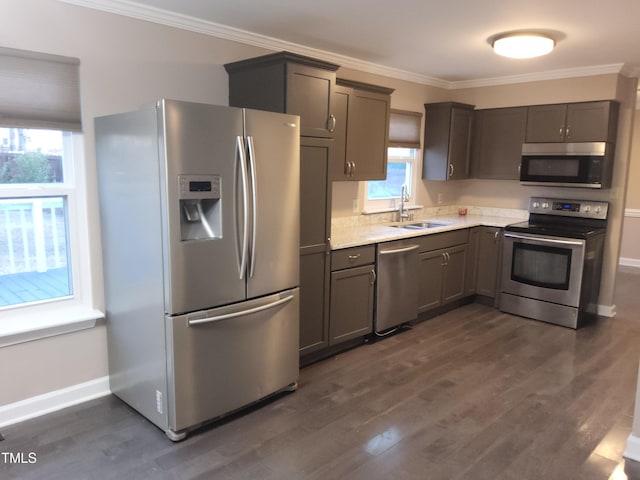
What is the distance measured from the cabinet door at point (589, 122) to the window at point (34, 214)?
172 inches

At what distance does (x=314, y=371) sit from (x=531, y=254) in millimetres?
2560

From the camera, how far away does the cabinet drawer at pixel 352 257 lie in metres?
3.56

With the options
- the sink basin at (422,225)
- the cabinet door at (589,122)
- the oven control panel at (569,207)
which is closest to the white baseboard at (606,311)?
the oven control panel at (569,207)

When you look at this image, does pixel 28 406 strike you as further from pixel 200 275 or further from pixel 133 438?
pixel 200 275

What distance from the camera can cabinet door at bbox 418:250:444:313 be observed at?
4.42 m

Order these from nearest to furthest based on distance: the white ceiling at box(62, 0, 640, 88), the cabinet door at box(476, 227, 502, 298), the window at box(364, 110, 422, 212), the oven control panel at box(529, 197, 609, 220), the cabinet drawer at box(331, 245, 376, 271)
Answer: the white ceiling at box(62, 0, 640, 88)
the cabinet drawer at box(331, 245, 376, 271)
the oven control panel at box(529, 197, 609, 220)
the window at box(364, 110, 422, 212)
the cabinet door at box(476, 227, 502, 298)

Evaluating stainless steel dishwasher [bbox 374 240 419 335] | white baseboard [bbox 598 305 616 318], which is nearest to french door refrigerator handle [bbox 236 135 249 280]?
stainless steel dishwasher [bbox 374 240 419 335]

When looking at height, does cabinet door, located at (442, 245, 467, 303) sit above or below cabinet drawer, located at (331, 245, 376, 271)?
below

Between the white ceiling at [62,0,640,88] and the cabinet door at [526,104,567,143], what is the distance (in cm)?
46

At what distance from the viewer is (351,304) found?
147 inches

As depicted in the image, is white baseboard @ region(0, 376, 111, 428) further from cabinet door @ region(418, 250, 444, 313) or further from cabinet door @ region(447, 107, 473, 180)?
cabinet door @ region(447, 107, 473, 180)

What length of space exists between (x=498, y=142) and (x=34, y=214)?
14.6 feet

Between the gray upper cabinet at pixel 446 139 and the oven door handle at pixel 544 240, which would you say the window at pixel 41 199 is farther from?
the oven door handle at pixel 544 240

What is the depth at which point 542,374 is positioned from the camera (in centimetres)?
346
